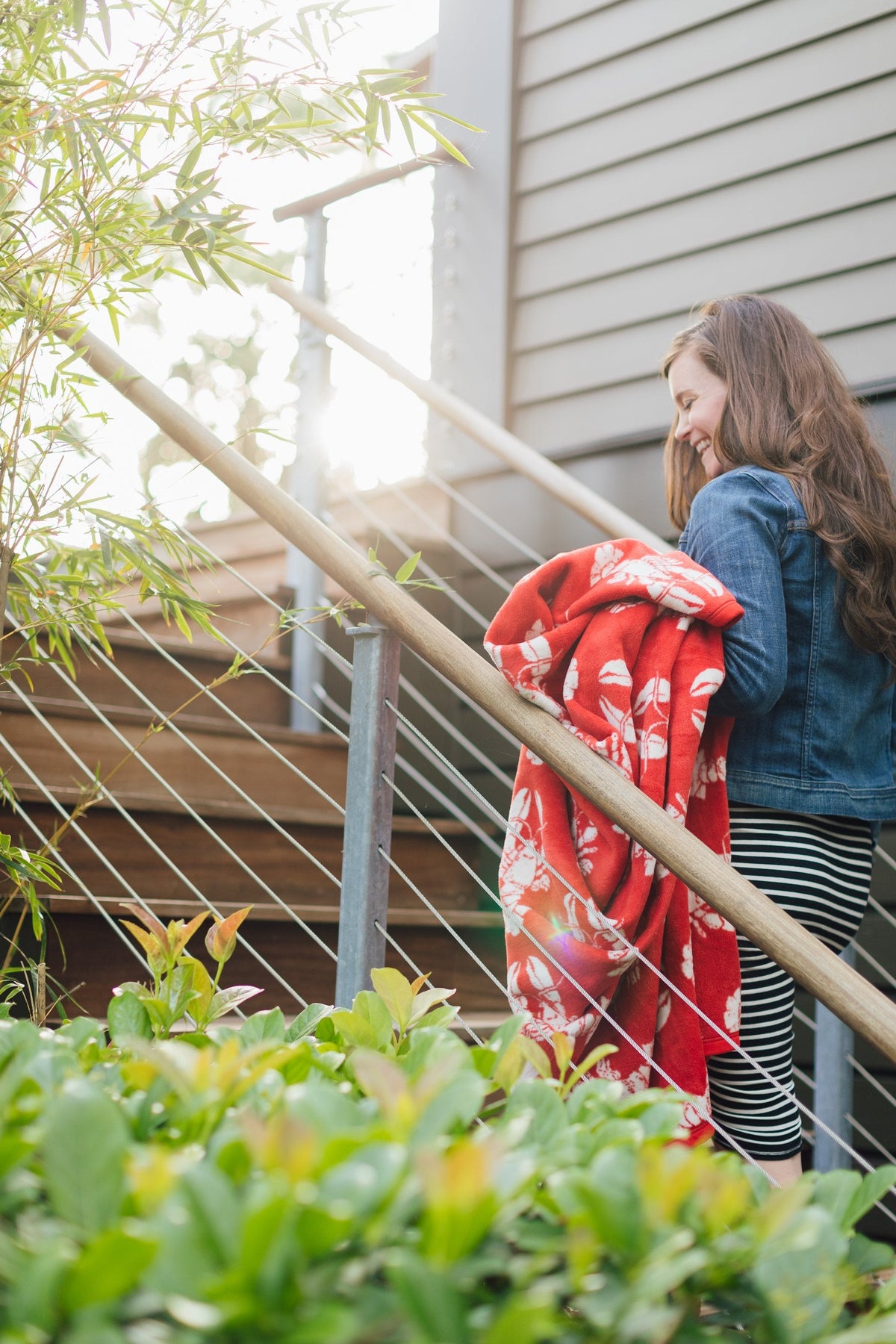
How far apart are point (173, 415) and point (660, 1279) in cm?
127

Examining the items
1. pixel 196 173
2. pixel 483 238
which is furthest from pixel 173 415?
pixel 483 238

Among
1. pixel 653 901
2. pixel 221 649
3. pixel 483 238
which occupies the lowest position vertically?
pixel 653 901

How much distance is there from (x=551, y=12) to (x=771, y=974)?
8.65ft

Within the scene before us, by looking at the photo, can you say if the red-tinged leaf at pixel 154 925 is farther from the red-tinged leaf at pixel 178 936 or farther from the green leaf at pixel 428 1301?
the green leaf at pixel 428 1301

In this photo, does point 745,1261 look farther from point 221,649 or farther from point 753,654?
point 221,649

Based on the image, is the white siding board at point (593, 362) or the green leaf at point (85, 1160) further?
the white siding board at point (593, 362)

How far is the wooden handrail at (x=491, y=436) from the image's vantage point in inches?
89.5

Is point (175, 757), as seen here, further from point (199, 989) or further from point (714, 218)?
point (714, 218)

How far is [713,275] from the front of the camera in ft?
8.91

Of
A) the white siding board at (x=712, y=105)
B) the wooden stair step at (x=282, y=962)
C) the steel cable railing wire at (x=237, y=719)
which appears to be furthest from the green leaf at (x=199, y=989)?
the white siding board at (x=712, y=105)

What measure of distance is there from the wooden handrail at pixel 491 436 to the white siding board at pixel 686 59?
816 millimetres

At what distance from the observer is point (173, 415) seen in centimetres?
157

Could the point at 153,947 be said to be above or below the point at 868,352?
below

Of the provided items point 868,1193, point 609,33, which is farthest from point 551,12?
point 868,1193
